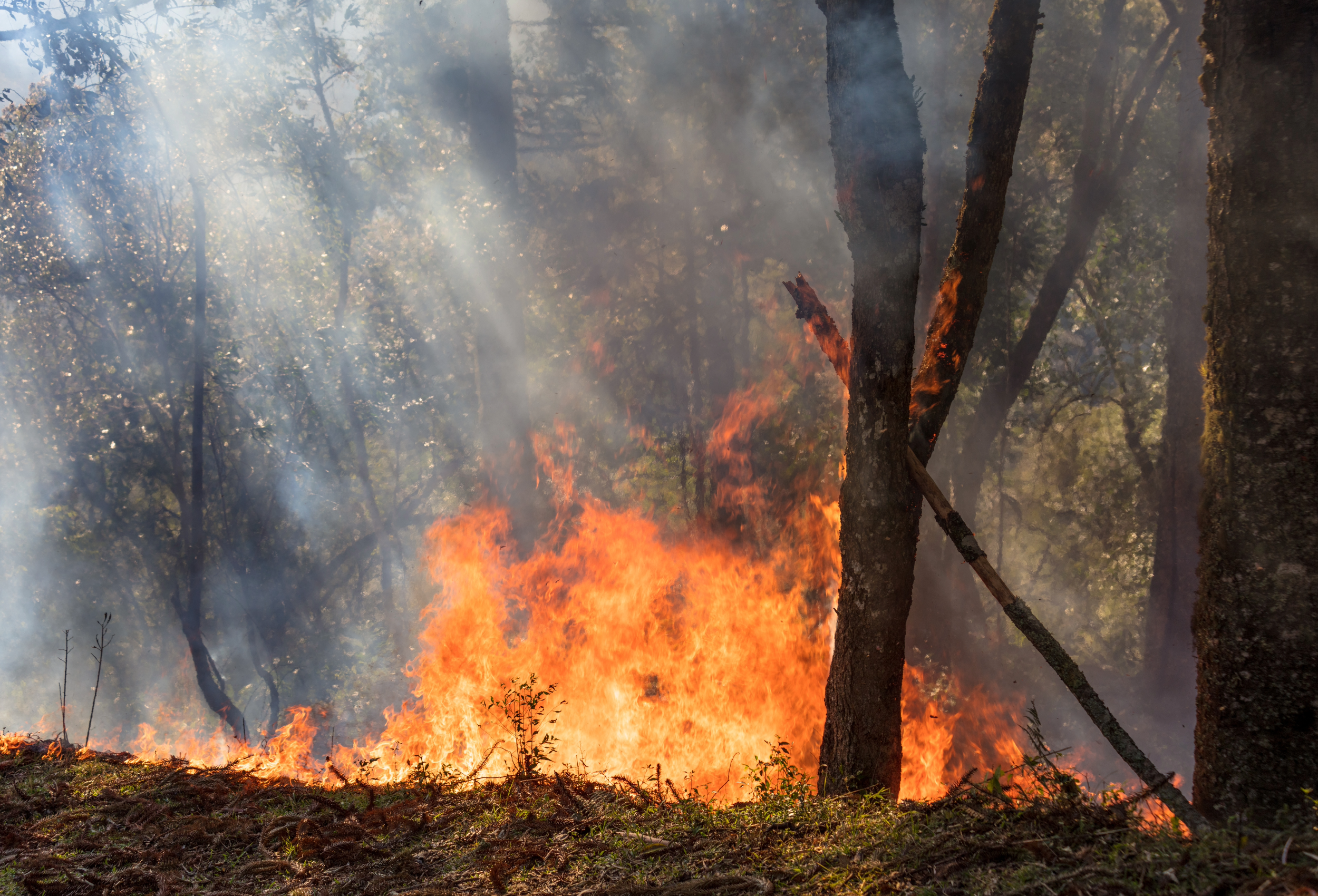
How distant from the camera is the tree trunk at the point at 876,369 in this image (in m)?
4.79

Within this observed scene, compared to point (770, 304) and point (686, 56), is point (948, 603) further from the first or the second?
point (686, 56)

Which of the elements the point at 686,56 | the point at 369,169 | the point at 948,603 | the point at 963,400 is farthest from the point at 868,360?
the point at 369,169

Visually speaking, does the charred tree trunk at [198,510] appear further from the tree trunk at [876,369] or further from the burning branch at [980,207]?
the burning branch at [980,207]

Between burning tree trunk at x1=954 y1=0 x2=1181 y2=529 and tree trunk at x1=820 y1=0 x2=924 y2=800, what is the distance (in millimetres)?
7546

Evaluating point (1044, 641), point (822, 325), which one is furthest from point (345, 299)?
point (1044, 641)

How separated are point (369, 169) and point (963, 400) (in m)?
18.4

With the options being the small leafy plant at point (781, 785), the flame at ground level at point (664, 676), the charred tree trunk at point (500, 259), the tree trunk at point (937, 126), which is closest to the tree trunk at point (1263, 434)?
the small leafy plant at point (781, 785)

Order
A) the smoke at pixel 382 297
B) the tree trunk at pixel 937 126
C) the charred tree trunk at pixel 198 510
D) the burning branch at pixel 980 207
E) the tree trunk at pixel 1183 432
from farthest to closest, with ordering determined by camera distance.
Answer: the charred tree trunk at pixel 198 510
the smoke at pixel 382 297
the tree trunk at pixel 937 126
the tree trunk at pixel 1183 432
the burning branch at pixel 980 207

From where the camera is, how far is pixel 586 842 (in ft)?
12.9

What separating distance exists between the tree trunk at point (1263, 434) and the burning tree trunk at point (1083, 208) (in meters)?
7.85

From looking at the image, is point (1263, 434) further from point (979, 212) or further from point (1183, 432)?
point (1183, 432)

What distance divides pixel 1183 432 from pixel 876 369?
8.83m

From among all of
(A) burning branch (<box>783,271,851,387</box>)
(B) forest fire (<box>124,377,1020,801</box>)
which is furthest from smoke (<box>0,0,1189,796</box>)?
(A) burning branch (<box>783,271,851,387</box>)

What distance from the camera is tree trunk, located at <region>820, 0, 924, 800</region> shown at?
4.79 meters
